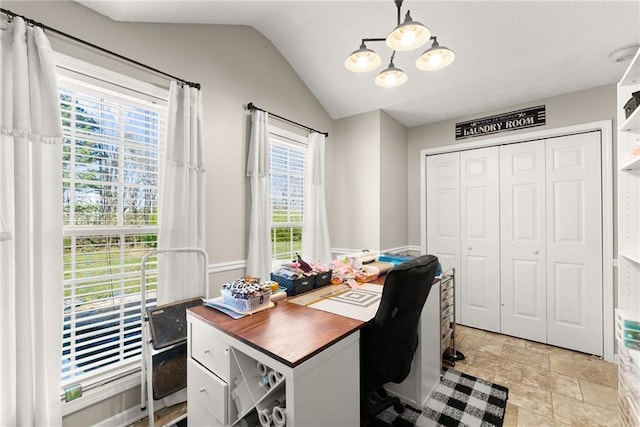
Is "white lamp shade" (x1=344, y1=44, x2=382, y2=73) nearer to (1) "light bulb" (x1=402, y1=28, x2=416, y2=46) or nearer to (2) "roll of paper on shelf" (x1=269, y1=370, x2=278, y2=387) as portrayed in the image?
(1) "light bulb" (x1=402, y1=28, x2=416, y2=46)

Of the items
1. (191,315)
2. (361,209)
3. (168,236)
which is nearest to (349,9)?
(361,209)

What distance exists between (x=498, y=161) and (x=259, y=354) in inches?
130

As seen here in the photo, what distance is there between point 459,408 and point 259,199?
2.20 meters

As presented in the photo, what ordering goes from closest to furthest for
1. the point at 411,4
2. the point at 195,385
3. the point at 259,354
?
the point at 259,354
the point at 195,385
the point at 411,4

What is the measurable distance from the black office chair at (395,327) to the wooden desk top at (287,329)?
144mm

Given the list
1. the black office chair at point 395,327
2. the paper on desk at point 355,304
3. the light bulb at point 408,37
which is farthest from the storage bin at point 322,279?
the light bulb at point 408,37

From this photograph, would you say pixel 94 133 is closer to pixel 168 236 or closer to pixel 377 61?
pixel 168 236

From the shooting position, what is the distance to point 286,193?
2.98 m

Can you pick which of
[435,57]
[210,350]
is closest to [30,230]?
[210,350]

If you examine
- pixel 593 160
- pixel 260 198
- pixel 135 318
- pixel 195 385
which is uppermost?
pixel 593 160

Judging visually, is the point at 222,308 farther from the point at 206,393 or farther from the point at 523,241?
the point at 523,241

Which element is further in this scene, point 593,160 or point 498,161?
point 498,161

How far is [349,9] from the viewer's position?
2178 mm

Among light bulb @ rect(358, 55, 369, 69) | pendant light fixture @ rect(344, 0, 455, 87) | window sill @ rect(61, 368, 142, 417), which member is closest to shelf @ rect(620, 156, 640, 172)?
pendant light fixture @ rect(344, 0, 455, 87)
